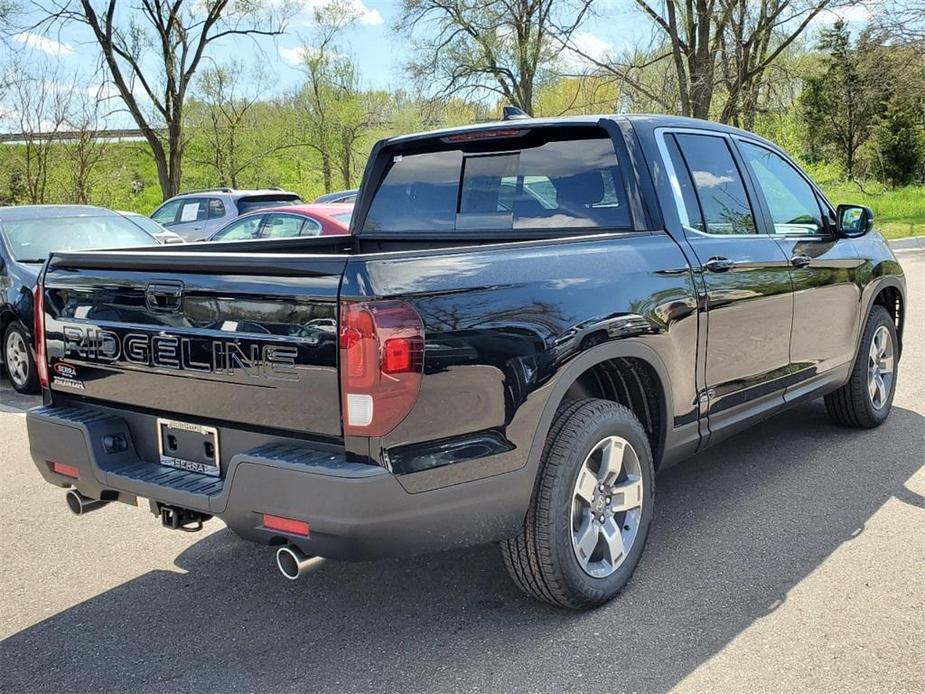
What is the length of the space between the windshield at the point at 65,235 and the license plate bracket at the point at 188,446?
17.6 feet

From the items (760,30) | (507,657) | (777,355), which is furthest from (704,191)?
(760,30)

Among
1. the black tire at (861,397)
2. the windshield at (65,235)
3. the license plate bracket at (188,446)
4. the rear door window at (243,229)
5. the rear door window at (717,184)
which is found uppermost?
the rear door window at (717,184)

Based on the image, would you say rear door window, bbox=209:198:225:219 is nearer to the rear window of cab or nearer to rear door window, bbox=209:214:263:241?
rear door window, bbox=209:214:263:241

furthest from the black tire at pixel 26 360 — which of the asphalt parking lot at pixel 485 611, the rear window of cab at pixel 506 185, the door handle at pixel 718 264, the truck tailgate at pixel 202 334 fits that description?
the door handle at pixel 718 264

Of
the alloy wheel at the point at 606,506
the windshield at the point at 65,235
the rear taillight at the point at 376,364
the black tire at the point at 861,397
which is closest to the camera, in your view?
the rear taillight at the point at 376,364

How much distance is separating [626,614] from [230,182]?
40890 mm

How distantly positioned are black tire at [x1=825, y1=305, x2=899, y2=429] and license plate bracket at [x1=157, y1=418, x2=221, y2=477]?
13.3ft

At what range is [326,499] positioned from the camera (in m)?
2.67

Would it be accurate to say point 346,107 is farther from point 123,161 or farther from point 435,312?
point 435,312

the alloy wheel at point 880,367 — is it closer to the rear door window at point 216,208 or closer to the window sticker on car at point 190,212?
the rear door window at point 216,208

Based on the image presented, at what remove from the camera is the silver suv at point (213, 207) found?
17266mm

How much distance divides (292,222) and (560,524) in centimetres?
857

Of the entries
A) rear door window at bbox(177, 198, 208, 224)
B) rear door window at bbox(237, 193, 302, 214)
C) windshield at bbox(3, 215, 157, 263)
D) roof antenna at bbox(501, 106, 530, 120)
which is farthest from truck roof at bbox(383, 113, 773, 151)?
rear door window at bbox(177, 198, 208, 224)

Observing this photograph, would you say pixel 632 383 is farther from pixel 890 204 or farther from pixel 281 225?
pixel 890 204
